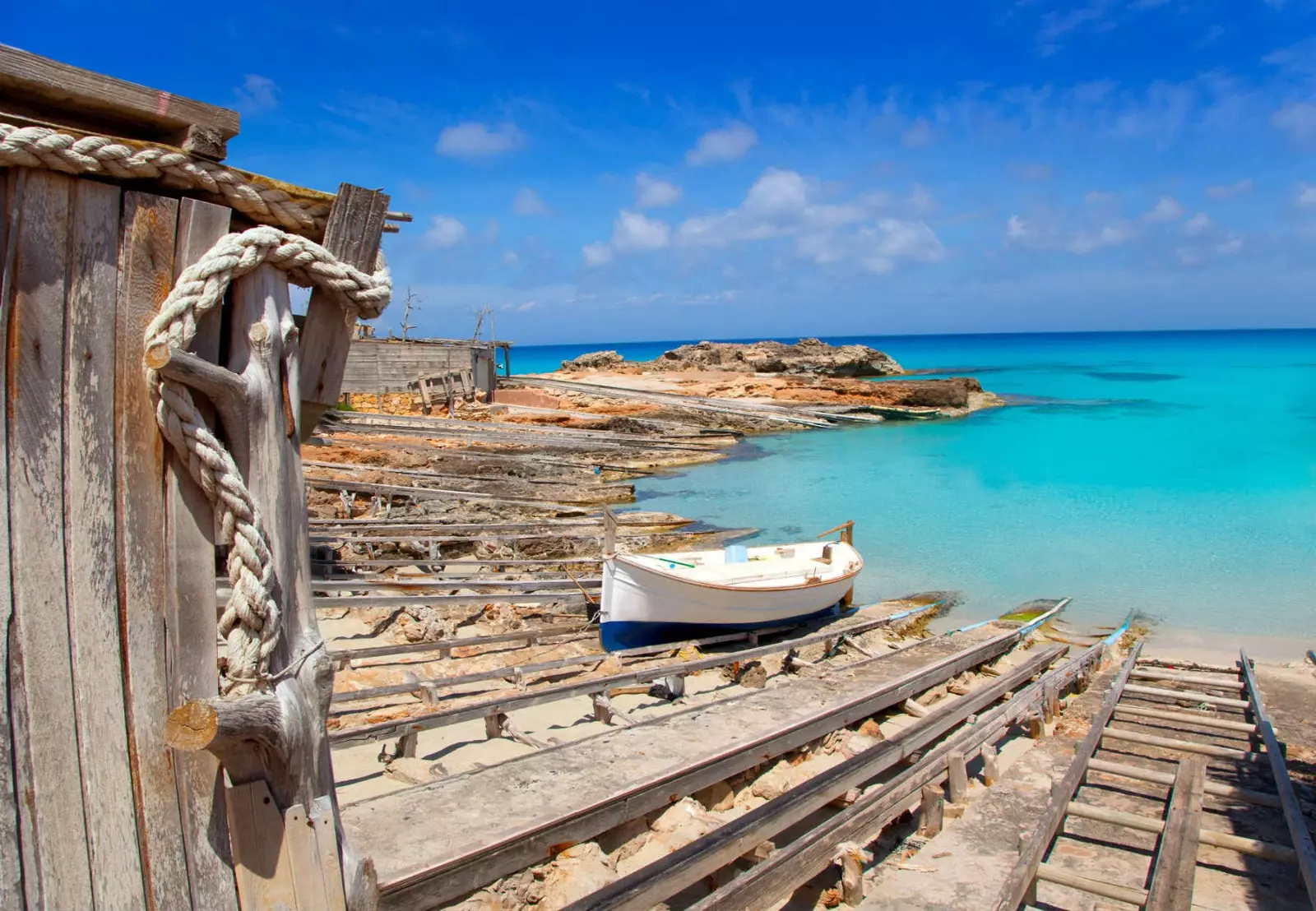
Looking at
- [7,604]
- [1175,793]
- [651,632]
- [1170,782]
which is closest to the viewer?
[7,604]

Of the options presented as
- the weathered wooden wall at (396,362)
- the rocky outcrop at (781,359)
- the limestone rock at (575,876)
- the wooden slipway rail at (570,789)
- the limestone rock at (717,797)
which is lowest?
the limestone rock at (717,797)

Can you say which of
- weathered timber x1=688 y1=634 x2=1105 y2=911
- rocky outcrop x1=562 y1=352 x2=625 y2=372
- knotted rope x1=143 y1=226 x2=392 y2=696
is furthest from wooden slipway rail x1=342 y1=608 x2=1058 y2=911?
rocky outcrop x1=562 y1=352 x2=625 y2=372

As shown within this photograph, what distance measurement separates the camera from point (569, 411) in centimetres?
3819

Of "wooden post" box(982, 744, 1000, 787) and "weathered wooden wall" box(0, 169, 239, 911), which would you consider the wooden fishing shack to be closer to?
"weathered wooden wall" box(0, 169, 239, 911)

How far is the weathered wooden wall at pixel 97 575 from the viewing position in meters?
2.07

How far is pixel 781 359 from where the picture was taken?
59.1m

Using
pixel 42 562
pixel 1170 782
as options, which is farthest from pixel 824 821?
pixel 42 562

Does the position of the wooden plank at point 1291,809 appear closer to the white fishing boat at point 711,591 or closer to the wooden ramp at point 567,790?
the wooden ramp at point 567,790

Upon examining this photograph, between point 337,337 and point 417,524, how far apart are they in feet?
42.3

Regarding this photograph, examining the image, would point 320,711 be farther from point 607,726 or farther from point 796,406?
point 796,406

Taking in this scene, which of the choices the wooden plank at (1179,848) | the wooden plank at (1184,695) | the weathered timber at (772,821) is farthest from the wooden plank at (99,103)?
the wooden plank at (1184,695)

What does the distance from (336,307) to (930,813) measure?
224 inches

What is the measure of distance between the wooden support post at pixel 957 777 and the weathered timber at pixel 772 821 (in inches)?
2.6

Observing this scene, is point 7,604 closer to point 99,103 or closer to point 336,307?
point 336,307
